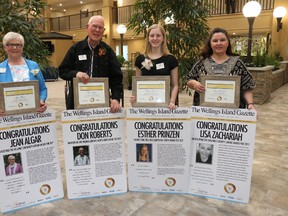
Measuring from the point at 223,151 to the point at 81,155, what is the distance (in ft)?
3.67

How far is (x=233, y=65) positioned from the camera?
2.06 m

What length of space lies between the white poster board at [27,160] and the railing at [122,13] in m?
4.99

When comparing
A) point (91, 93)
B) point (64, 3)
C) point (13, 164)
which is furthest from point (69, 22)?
point (13, 164)

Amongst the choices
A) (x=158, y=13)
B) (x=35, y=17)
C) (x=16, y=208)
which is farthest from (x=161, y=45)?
(x=35, y=17)

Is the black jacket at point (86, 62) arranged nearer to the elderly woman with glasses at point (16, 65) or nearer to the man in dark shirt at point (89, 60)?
the man in dark shirt at point (89, 60)

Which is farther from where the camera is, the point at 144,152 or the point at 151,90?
the point at 144,152

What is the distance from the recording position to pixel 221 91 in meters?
2.00

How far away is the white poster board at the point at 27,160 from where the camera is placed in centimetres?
194

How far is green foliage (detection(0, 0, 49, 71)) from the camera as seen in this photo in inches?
152

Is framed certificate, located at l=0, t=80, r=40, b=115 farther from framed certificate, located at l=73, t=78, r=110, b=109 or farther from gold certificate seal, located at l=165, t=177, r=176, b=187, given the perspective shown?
gold certificate seal, located at l=165, t=177, r=176, b=187

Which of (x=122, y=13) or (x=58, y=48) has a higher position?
(x=122, y=13)

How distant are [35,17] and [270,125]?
435 centimetres

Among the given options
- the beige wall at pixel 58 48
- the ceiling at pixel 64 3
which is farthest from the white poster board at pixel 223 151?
the ceiling at pixel 64 3

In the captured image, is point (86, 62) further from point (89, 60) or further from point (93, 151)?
point (93, 151)
